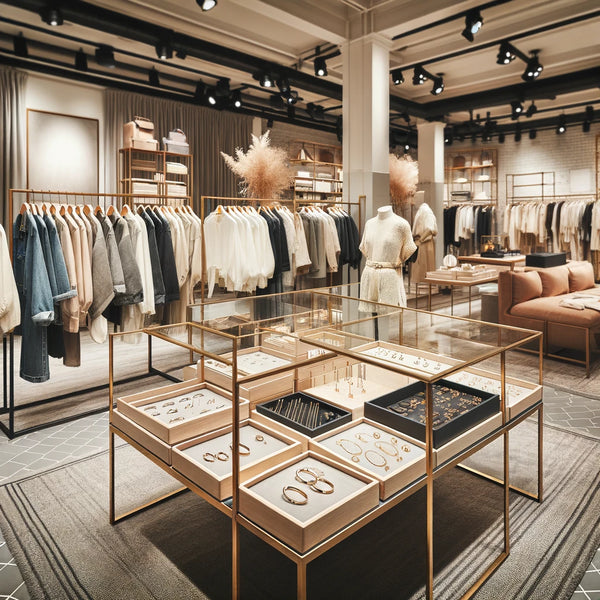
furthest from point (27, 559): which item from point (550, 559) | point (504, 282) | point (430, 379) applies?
point (504, 282)

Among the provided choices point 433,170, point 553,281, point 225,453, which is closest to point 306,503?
point 225,453

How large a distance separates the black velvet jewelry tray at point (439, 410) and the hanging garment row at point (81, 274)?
7.16 ft

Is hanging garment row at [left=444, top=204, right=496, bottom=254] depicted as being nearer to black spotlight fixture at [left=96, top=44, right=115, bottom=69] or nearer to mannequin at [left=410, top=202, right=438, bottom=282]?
mannequin at [left=410, top=202, right=438, bottom=282]

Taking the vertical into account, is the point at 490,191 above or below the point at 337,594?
above

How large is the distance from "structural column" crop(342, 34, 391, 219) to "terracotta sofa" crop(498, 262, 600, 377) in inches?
65.8

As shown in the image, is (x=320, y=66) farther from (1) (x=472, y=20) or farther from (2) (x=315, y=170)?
(2) (x=315, y=170)

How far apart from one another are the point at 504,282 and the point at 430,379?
4.04 metres

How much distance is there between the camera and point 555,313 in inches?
182

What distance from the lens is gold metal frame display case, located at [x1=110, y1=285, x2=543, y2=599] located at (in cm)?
148

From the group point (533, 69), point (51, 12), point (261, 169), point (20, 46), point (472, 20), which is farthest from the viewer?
point (261, 169)

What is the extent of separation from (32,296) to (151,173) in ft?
17.2

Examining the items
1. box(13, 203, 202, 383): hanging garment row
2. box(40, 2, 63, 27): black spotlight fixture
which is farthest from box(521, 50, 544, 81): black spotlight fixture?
box(40, 2, 63, 27): black spotlight fixture

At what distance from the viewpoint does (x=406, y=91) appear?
28.1 feet

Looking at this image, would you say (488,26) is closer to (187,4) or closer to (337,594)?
(187,4)
